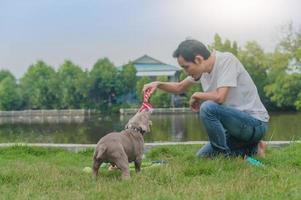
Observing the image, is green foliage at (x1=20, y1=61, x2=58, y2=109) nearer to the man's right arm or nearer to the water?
the water

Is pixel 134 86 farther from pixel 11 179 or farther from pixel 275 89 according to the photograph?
pixel 11 179

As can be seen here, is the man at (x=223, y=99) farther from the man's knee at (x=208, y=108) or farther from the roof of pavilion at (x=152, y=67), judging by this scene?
the roof of pavilion at (x=152, y=67)

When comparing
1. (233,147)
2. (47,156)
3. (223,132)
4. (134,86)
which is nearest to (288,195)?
(223,132)

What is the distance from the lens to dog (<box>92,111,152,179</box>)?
433 centimetres

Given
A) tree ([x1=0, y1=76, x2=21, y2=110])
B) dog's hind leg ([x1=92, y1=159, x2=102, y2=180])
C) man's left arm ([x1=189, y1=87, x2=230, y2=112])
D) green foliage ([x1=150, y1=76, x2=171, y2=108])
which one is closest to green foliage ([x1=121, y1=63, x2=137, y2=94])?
green foliage ([x1=150, y1=76, x2=171, y2=108])

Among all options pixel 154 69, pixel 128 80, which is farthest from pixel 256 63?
pixel 154 69

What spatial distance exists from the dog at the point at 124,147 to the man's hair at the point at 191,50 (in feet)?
2.23

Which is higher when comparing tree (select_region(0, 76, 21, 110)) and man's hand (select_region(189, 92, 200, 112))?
tree (select_region(0, 76, 21, 110))

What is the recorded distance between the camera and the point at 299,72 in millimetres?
48188

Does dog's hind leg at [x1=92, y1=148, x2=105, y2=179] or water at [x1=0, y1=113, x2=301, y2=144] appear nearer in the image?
dog's hind leg at [x1=92, y1=148, x2=105, y2=179]

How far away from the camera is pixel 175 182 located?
13.1 feet

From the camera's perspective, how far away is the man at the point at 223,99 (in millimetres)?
4879

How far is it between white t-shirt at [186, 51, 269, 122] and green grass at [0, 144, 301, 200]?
0.56 metres

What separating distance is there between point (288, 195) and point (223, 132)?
1721mm
